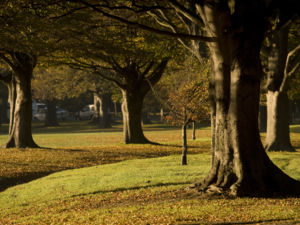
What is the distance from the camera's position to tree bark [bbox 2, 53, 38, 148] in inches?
1094

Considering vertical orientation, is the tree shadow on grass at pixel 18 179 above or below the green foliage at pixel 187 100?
below

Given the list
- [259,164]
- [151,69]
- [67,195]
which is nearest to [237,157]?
[259,164]

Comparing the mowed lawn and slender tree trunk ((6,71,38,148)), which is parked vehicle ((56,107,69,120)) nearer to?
slender tree trunk ((6,71,38,148))

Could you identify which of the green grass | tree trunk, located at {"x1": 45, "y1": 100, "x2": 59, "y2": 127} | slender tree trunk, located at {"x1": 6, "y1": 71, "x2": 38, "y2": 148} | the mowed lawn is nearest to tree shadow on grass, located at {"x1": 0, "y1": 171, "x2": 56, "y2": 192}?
the mowed lawn

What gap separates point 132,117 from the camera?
105 ft

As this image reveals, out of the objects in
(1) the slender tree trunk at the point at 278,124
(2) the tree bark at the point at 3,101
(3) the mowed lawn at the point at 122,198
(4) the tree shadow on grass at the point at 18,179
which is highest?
(2) the tree bark at the point at 3,101

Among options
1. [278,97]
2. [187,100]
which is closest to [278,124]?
[278,97]

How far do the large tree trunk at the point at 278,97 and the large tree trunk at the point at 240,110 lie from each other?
13.2 meters

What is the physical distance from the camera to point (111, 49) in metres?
26.0

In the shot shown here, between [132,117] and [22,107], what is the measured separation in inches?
299

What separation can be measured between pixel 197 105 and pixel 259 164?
812 cm

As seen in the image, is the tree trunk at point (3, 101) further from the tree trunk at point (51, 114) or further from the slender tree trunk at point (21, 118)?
the slender tree trunk at point (21, 118)

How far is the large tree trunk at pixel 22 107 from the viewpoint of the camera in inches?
1094

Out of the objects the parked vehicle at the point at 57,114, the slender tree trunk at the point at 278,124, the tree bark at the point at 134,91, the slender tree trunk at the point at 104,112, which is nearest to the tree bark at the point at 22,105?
the tree bark at the point at 134,91
